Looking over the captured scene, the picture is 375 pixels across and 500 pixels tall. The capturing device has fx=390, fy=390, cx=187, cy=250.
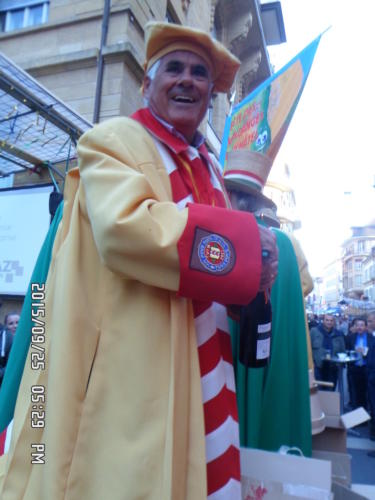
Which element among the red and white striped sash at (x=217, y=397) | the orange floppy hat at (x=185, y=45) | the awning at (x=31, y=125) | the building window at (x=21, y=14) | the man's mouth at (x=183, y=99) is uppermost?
the building window at (x=21, y=14)

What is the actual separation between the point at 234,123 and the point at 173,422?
1.52 meters

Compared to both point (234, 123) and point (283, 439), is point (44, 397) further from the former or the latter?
point (234, 123)

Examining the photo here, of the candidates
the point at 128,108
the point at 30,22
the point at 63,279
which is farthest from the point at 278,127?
the point at 30,22

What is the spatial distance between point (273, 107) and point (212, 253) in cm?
85

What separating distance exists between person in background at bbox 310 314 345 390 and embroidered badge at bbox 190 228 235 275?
6.96m

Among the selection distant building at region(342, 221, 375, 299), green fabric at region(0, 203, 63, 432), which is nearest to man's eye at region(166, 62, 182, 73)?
green fabric at region(0, 203, 63, 432)

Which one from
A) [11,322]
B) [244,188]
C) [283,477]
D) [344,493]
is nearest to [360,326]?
[11,322]

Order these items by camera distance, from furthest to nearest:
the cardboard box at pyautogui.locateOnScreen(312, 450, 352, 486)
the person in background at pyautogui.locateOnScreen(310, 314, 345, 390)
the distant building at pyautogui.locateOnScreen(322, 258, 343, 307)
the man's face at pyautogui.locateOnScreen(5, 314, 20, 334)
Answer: the distant building at pyautogui.locateOnScreen(322, 258, 343, 307) < the person in background at pyautogui.locateOnScreen(310, 314, 345, 390) < the man's face at pyautogui.locateOnScreen(5, 314, 20, 334) < the cardboard box at pyautogui.locateOnScreen(312, 450, 352, 486)

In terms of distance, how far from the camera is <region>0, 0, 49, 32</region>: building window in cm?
704

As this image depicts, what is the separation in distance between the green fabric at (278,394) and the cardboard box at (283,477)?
0.45m

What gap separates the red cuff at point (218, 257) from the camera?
0.89 metres

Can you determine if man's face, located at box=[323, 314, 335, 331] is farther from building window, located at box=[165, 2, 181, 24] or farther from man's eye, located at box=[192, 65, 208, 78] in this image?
man's eye, located at box=[192, 65, 208, 78]

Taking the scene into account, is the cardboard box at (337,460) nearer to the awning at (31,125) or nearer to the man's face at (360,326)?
the awning at (31,125)

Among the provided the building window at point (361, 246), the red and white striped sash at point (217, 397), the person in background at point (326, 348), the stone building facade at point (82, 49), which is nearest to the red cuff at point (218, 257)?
the red and white striped sash at point (217, 397)
